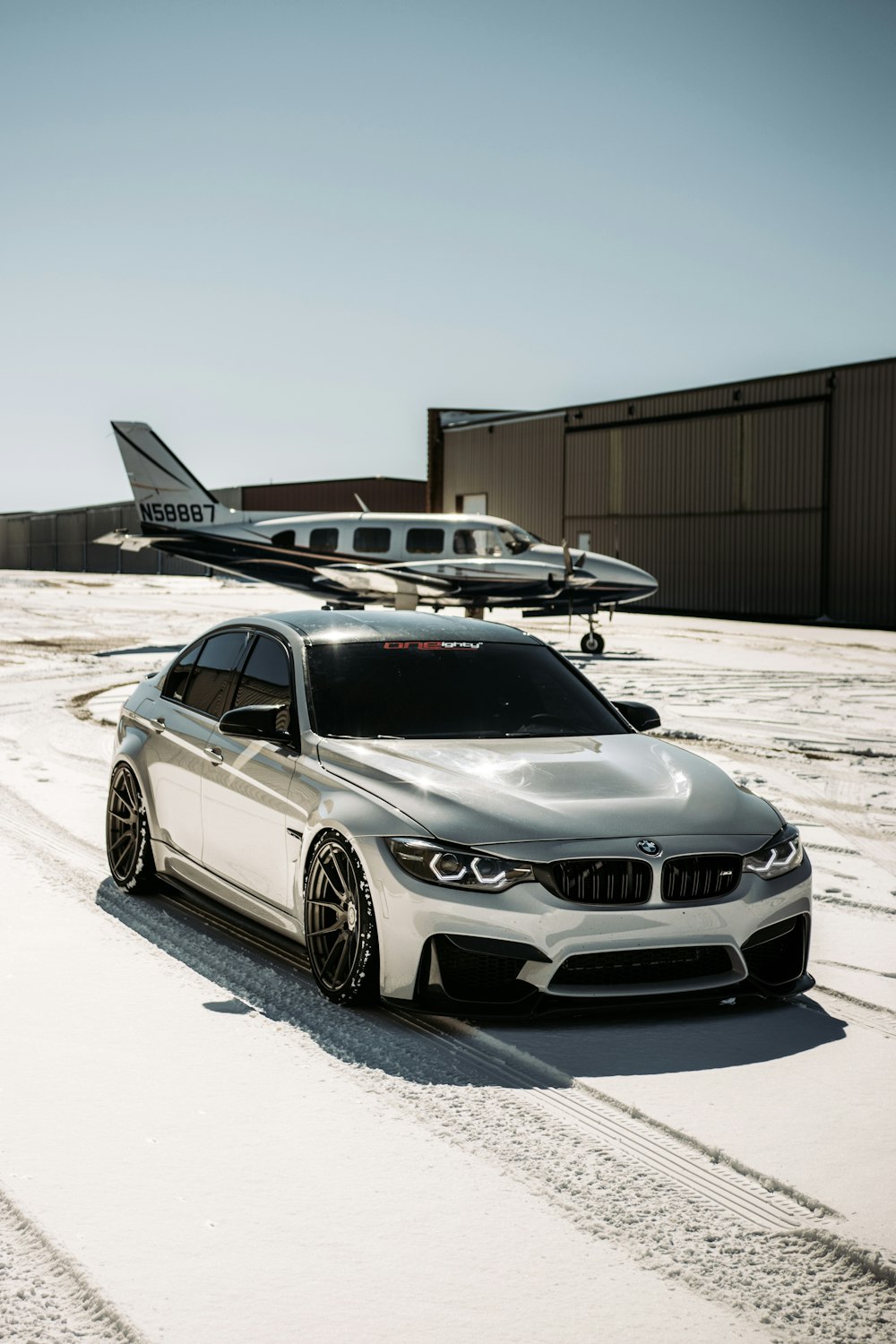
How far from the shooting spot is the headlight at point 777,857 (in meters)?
5.68

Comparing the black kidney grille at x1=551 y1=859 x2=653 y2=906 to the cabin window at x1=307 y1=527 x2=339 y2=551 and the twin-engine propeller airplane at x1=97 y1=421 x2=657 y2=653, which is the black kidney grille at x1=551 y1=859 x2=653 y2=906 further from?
the cabin window at x1=307 y1=527 x2=339 y2=551

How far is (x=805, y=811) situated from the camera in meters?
10.6

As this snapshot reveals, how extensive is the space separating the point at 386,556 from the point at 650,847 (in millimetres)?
26909

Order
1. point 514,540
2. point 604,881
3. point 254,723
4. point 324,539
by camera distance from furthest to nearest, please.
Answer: point 324,539 → point 514,540 → point 254,723 → point 604,881

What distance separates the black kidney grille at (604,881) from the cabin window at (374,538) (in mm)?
27011

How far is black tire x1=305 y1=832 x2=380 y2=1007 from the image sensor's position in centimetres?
562

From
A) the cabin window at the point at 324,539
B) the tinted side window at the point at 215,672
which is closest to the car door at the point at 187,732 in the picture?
the tinted side window at the point at 215,672

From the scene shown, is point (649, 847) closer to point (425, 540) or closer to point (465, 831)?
point (465, 831)

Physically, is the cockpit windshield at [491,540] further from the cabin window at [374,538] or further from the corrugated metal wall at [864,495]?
the corrugated metal wall at [864,495]

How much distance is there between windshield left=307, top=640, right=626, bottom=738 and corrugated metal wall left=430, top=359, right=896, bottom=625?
31274mm

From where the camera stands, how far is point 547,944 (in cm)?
532

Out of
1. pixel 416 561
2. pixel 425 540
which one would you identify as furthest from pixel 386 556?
pixel 425 540

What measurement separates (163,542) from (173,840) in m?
29.2

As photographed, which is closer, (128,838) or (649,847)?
(649,847)
